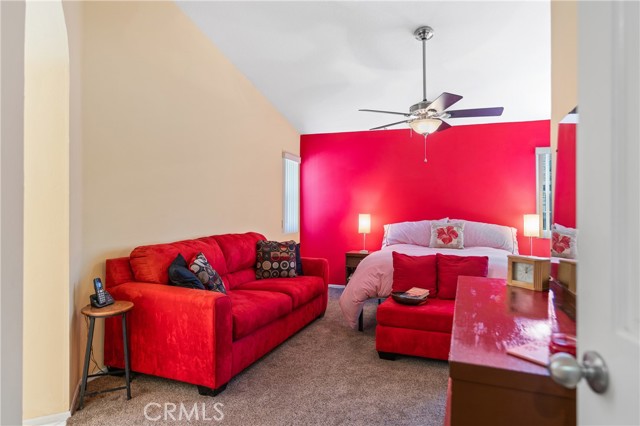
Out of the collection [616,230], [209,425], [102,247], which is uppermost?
[616,230]

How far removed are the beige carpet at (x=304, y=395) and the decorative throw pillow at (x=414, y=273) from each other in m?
0.61

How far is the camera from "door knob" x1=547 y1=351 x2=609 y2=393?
0.58 meters

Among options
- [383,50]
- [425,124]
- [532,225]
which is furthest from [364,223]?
[383,50]

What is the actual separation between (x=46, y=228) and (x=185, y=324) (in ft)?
3.19

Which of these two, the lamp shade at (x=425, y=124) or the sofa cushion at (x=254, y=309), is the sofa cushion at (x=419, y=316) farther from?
the lamp shade at (x=425, y=124)

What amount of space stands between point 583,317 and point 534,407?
29cm

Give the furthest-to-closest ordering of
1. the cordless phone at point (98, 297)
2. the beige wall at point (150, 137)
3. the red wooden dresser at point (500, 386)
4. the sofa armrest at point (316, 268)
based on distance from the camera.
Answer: the sofa armrest at point (316, 268) → the beige wall at point (150, 137) → the cordless phone at point (98, 297) → the red wooden dresser at point (500, 386)

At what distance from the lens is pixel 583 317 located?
66 cm

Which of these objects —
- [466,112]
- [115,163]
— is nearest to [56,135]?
[115,163]

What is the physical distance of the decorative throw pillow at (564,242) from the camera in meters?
1.30

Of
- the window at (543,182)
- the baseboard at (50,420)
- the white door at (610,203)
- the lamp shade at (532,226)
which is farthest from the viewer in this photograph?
the window at (543,182)

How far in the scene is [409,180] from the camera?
5.55m

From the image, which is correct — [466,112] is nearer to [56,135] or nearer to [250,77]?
[250,77]

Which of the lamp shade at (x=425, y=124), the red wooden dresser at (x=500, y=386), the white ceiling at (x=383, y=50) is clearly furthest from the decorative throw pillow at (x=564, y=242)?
the white ceiling at (x=383, y=50)
